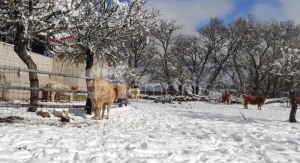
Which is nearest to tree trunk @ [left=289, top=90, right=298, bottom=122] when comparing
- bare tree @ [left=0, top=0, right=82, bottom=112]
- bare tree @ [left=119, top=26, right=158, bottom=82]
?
bare tree @ [left=0, top=0, right=82, bottom=112]

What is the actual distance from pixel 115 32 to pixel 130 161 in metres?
7.43

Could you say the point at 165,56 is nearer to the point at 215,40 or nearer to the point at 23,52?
the point at 215,40

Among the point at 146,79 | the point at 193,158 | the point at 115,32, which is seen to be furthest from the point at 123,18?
the point at 146,79

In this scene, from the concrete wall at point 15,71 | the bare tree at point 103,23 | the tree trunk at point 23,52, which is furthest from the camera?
the concrete wall at point 15,71

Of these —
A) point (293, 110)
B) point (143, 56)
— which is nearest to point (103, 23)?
point (293, 110)

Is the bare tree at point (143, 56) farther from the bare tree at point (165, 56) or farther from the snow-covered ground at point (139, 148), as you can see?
the snow-covered ground at point (139, 148)

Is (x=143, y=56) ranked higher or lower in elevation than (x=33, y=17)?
higher

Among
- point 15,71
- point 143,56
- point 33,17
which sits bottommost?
point 15,71

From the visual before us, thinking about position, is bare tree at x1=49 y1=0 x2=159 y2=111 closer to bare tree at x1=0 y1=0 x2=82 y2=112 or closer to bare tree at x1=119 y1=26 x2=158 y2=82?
bare tree at x1=0 y1=0 x2=82 y2=112

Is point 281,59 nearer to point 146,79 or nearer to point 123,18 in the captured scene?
point 123,18

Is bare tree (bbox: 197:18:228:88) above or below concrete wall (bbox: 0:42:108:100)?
above

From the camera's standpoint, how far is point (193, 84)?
1602 inches

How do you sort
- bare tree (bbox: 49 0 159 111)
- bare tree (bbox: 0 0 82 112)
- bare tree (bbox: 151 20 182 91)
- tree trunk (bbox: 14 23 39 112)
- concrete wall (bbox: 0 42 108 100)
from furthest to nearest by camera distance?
bare tree (bbox: 151 20 182 91) → concrete wall (bbox: 0 42 108 100) → bare tree (bbox: 49 0 159 111) → tree trunk (bbox: 14 23 39 112) → bare tree (bbox: 0 0 82 112)

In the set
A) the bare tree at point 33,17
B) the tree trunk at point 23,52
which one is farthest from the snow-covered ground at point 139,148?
the bare tree at point 33,17
